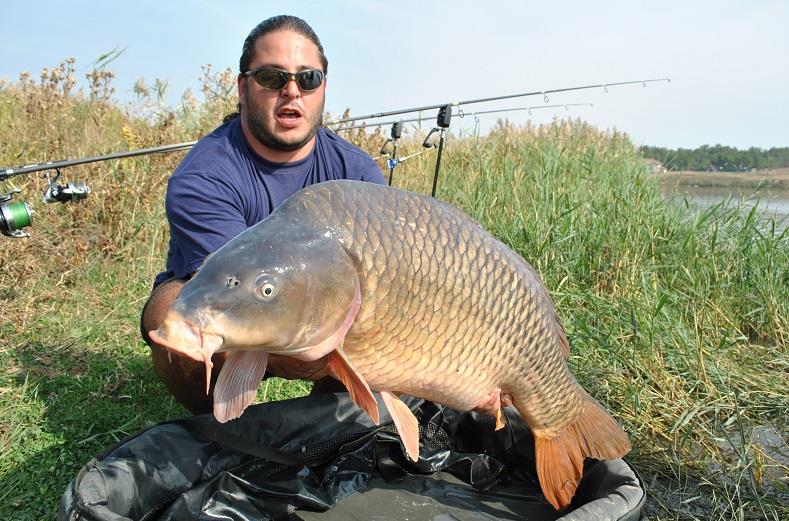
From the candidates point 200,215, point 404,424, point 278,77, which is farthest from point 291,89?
point 404,424

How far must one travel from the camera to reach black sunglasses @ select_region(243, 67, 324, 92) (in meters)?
2.06

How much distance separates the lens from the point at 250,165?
210cm

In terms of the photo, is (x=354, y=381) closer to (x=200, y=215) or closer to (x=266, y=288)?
(x=266, y=288)

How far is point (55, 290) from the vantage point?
287 cm

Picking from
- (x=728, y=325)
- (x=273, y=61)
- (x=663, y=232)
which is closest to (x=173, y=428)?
(x=273, y=61)

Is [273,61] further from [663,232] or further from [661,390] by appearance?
[663,232]

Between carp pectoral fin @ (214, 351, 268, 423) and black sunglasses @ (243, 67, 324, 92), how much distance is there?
109 cm

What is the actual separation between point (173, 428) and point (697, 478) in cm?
139

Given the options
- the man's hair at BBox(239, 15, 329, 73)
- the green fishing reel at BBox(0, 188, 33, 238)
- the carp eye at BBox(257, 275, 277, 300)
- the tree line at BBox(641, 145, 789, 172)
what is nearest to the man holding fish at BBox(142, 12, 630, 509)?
the carp eye at BBox(257, 275, 277, 300)

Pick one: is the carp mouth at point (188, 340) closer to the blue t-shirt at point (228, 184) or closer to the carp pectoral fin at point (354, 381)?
the carp pectoral fin at point (354, 381)

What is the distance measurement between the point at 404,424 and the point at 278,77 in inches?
45.5

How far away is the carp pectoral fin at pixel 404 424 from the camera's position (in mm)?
1370

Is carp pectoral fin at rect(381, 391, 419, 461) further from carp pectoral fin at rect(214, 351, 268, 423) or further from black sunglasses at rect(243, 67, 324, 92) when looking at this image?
black sunglasses at rect(243, 67, 324, 92)

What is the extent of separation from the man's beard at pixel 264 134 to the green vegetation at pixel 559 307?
81 centimetres
